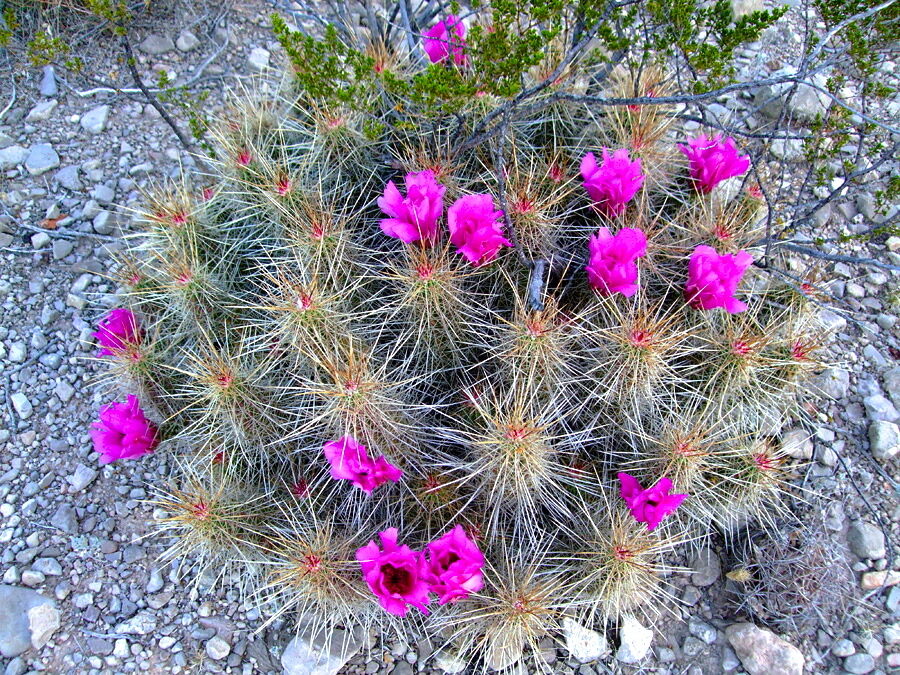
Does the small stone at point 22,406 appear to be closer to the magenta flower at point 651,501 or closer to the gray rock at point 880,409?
the magenta flower at point 651,501

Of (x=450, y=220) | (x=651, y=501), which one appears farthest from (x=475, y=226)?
(x=651, y=501)


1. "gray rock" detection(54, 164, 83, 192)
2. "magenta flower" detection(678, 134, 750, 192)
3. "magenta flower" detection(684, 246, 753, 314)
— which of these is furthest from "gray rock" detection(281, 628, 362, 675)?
"gray rock" detection(54, 164, 83, 192)

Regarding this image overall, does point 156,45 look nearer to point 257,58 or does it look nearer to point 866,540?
point 257,58

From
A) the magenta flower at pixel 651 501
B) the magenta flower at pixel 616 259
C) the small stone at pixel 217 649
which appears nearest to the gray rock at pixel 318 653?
the small stone at pixel 217 649

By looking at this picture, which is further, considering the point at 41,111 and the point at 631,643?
the point at 41,111

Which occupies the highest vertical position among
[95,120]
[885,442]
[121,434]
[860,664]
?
[95,120]

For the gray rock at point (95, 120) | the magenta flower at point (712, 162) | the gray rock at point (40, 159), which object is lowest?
the gray rock at point (40, 159)

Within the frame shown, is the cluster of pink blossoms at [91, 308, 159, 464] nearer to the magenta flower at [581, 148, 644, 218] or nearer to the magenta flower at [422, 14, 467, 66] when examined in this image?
the magenta flower at [422, 14, 467, 66]
